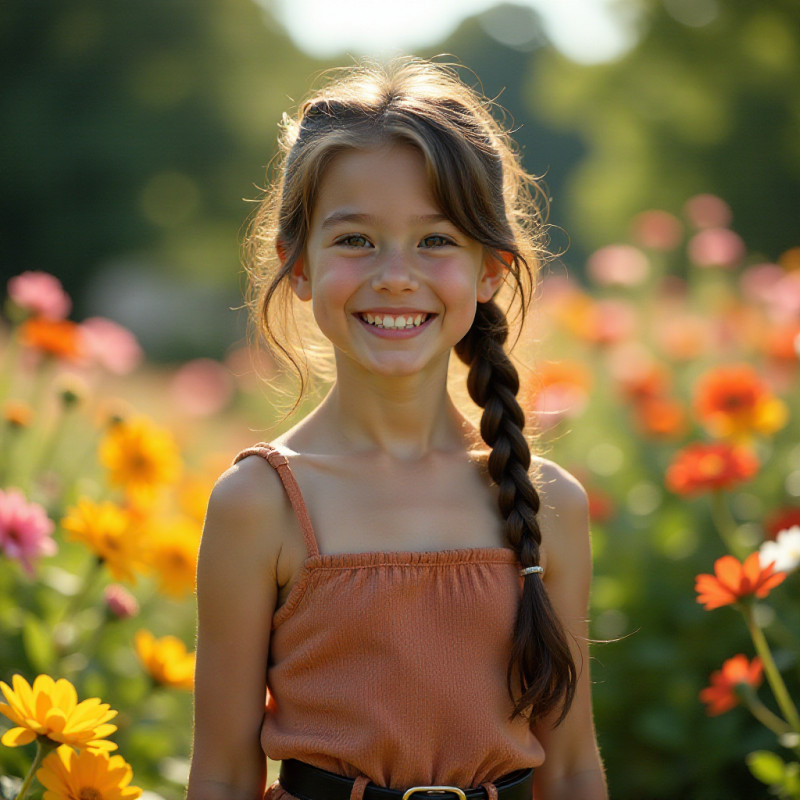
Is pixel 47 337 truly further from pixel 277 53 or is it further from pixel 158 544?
pixel 277 53

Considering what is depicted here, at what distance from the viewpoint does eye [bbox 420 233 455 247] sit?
1.59 m

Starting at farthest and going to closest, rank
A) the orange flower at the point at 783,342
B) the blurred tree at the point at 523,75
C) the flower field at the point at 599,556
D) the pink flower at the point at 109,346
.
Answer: the blurred tree at the point at 523,75 → the orange flower at the point at 783,342 → the pink flower at the point at 109,346 → the flower field at the point at 599,556

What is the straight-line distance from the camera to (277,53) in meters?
24.7

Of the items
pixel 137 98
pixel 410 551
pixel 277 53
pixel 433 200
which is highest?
pixel 277 53

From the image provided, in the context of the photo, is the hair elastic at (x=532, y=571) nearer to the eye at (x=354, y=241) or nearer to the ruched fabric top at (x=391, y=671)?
the ruched fabric top at (x=391, y=671)

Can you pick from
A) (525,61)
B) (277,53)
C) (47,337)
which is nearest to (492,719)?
(47,337)

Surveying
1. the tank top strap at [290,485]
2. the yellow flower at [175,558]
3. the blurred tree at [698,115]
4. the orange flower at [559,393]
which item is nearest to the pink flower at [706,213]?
the orange flower at [559,393]

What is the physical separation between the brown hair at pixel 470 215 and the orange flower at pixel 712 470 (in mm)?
741

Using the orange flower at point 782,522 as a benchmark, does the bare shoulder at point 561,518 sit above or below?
below

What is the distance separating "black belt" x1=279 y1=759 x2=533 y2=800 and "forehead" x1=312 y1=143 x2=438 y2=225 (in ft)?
2.83

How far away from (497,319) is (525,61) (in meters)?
37.9

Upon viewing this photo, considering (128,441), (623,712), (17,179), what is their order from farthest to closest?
1. (17,179)
2. (623,712)
3. (128,441)

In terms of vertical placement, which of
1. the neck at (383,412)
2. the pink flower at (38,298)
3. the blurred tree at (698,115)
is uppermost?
the blurred tree at (698,115)

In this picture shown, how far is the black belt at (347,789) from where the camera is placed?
1.45 m
